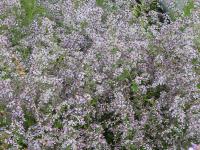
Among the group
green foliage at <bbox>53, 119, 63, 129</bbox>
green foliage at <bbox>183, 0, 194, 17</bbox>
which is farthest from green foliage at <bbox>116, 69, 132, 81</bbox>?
green foliage at <bbox>183, 0, 194, 17</bbox>

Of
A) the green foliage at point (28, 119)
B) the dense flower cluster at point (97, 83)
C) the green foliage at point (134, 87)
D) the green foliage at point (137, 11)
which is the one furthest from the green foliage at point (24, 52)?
the green foliage at point (137, 11)

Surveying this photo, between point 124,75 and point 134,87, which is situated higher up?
point 124,75

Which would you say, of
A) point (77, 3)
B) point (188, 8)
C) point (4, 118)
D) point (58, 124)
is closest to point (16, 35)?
point (77, 3)

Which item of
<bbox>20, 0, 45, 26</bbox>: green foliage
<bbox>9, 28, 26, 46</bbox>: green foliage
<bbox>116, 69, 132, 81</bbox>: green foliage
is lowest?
<bbox>116, 69, 132, 81</bbox>: green foliage

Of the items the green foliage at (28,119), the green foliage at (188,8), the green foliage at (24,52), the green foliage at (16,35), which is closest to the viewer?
the green foliage at (28,119)

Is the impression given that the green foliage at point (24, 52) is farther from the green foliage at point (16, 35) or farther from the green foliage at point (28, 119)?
the green foliage at point (28, 119)

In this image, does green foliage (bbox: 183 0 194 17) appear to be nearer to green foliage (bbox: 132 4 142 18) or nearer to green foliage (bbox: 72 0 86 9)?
green foliage (bbox: 132 4 142 18)

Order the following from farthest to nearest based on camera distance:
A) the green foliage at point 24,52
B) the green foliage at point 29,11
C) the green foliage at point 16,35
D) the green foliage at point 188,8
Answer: the green foliage at point 188,8 → the green foliage at point 29,11 → the green foliage at point 16,35 → the green foliage at point 24,52

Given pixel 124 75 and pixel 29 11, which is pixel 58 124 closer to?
pixel 124 75
